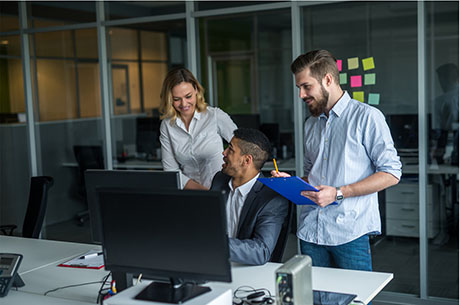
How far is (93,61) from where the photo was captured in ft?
18.5

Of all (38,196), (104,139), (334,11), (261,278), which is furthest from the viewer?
(334,11)

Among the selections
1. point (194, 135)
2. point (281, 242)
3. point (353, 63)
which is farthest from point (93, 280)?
point (353, 63)

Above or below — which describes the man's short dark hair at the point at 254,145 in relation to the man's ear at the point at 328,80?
below

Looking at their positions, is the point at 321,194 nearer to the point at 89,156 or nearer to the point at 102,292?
the point at 102,292

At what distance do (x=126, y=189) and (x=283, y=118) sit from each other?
786 cm

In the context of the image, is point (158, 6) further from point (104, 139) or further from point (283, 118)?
point (283, 118)

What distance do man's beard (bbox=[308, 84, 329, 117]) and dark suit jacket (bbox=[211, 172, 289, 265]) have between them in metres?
0.45

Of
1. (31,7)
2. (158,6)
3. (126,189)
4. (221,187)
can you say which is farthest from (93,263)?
(31,7)

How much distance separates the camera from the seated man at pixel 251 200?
9.06 feet

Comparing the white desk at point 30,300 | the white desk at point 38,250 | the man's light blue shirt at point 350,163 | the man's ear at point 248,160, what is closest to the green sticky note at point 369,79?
the man's light blue shirt at point 350,163

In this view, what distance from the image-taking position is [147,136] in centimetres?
590

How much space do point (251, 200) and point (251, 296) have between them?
2.22 feet

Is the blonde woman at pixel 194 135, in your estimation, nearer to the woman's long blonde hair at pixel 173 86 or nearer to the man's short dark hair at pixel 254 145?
the woman's long blonde hair at pixel 173 86

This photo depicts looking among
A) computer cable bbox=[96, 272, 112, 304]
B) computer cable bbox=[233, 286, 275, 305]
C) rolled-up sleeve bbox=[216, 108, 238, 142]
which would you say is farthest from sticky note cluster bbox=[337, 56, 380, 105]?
computer cable bbox=[96, 272, 112, 304]
